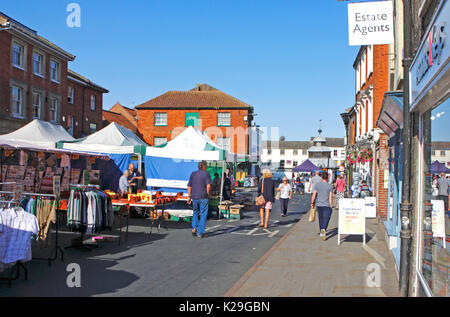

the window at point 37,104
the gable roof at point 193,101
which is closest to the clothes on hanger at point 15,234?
the window at point 37,104

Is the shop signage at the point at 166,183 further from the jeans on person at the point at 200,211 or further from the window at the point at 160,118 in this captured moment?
the window at the point at 160,118

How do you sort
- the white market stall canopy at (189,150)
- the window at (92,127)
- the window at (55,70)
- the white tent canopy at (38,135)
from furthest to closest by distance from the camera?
the window at (92,127)
the window at (55,70)
the white tent canopy at (38,135)
the white market stall canopy at (189,150)

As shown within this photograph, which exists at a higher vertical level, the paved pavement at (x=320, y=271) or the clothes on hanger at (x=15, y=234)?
the clothes on hanger at (x=15, y=234)

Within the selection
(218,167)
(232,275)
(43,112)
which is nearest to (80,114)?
(43,112)

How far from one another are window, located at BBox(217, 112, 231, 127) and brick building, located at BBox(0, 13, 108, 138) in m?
17.1

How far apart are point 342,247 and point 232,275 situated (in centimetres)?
373

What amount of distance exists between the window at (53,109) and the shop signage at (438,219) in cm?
2922

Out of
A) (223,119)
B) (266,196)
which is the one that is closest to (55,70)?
(223,119)

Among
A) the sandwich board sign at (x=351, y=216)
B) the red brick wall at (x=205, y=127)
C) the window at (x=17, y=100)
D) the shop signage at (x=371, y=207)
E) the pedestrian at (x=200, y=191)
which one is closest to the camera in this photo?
A: the sandwich board sign at (x=351, y=216)

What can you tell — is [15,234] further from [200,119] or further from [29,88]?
[200,119]

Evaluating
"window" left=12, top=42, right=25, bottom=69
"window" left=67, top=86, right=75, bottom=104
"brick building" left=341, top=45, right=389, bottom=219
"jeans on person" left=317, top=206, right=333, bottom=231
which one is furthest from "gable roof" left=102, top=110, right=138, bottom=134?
"jeans on person" left=317, top=206, right=333, bottom=231

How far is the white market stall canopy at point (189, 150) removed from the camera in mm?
14984

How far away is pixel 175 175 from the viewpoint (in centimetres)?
1678
